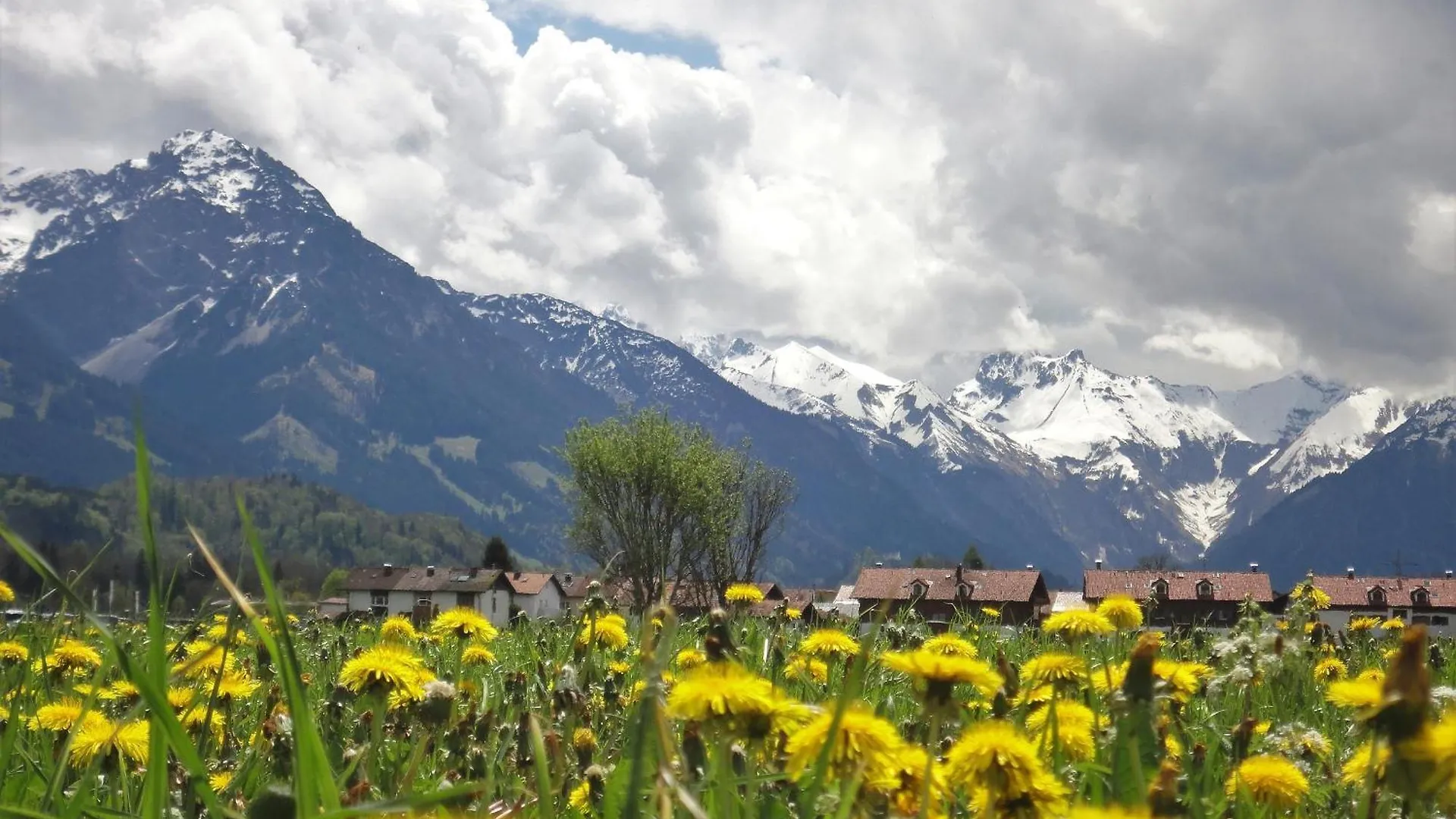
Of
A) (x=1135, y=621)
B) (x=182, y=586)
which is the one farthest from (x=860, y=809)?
(x=182, y=586)

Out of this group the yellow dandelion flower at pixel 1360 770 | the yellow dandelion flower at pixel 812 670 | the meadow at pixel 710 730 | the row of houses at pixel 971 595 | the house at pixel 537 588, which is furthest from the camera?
the house at pixel 537 588

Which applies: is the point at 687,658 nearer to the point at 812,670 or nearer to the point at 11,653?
the point at 812,670

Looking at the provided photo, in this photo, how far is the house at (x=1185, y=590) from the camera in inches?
373

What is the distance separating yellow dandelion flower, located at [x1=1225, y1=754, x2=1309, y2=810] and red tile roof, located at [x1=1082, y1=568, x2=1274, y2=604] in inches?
1114

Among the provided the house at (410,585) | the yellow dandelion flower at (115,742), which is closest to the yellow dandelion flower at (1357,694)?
the yellow dandelion flower at (115,742)

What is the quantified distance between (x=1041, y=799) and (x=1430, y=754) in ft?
1.59

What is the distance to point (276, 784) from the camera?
59.9 inches

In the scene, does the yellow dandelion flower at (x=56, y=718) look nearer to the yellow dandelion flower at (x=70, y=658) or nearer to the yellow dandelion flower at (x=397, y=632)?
the yellow dandelion flower at (x=70, y=658)

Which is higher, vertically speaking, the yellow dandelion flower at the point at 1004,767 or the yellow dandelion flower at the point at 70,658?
the yellow dandelion flower at the point at 1004,767

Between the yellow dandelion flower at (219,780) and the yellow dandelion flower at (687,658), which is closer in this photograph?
the yellow dandelion flower at (219,780)

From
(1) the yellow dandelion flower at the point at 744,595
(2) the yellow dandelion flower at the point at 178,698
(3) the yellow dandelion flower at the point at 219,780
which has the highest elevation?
(1) the yellow dandelion flower at the point at 744,595

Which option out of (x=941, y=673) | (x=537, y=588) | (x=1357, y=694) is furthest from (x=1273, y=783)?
(x=537, y=588)

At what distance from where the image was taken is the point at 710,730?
1.85m

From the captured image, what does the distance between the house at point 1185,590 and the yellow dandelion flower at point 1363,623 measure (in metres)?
0.91
